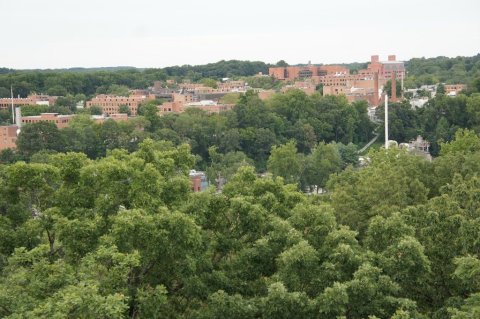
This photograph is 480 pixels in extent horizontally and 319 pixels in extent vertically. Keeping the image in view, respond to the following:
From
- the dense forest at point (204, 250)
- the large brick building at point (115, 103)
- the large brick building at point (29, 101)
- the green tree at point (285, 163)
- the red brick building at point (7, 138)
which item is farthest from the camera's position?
the large brick building at point (29, 101)

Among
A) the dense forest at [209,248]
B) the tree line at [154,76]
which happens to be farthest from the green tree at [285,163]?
the tree line at [154,76]

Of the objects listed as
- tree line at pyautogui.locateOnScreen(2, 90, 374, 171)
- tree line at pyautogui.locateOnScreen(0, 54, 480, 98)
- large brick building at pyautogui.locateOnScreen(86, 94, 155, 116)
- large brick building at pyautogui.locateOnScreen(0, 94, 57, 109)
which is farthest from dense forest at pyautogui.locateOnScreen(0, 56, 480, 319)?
large brick building at pyautogui.locateOnScreen(0, 94, 57, 109)

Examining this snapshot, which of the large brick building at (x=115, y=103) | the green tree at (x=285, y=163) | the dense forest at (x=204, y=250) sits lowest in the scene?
the green tree at (x=285, y=163)

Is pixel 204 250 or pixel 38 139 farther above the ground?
pixel 204 250

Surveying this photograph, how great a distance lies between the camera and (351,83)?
10844 cm

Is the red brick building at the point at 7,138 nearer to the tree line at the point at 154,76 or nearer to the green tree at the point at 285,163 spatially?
the green tree at the point at 285,163

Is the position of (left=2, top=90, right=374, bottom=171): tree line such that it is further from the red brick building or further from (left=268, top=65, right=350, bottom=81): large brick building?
(left=268, top=65, right=350, bottom=81): large brick building

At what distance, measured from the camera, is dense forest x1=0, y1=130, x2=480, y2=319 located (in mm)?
14602

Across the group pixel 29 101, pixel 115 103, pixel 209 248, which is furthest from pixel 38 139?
pixel 209 248

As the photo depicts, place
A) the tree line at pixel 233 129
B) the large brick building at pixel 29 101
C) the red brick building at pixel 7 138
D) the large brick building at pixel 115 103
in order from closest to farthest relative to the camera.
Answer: the tree line at pixel 233 129, the red brick building at pixel 7 138, the large brick building at pixel 115 103, the large brick building at pixel 29 101

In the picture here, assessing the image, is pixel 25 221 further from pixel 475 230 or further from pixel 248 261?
pixel 475 230

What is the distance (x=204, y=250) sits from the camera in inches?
683

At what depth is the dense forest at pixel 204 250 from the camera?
14.6m

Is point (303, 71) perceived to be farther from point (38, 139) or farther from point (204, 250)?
point (204, 250)
